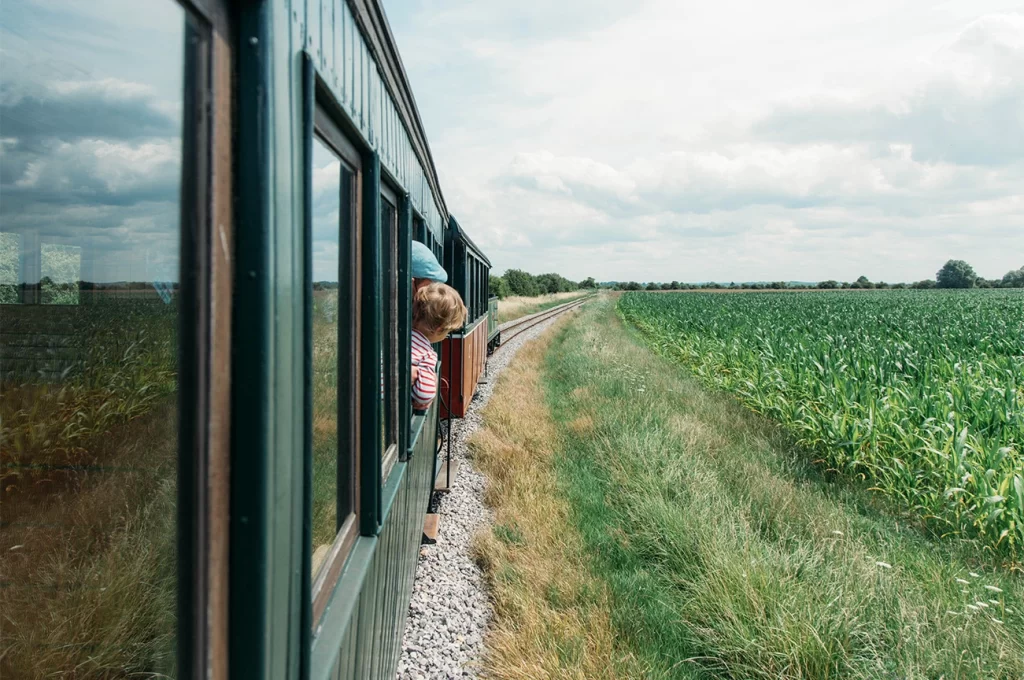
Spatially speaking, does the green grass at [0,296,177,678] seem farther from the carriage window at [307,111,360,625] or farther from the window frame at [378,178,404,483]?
the window frame at [378,178,404,483]

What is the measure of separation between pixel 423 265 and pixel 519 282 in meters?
78.6

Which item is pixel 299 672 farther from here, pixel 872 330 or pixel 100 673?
pixel 872 330

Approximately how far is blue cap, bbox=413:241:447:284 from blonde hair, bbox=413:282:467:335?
0.10m

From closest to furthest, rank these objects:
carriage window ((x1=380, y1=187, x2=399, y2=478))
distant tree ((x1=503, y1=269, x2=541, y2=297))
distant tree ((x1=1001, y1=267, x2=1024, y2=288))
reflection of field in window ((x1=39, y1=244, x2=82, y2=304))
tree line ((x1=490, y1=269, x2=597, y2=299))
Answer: reflection of field in window ((x1=39, y1=244, x2=82, y2=304)) < carriage window ((x1=380, y1=187, x2=399, y2=478)) < tree line ((x1=490, y1=269, x2=597, y2=299)) < distant tree ((x1=503, y1=269, x2=541, y2=297)) < distant tree ((x1=1001, y1=267, x2=1024, y2=288))

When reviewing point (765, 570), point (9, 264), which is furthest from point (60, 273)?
point (765, 570)

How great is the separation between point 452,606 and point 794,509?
278 centimetres

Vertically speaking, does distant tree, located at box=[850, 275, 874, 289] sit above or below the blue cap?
above

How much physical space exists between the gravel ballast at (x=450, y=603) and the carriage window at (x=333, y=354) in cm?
197

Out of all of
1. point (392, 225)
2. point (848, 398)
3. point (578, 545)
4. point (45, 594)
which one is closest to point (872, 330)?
point (848, 398)

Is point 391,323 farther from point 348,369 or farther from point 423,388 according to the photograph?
point 423,388

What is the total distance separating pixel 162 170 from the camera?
131cm

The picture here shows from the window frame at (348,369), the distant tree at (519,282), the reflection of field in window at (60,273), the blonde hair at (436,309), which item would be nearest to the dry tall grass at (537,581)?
the blonde hair at (436,309)

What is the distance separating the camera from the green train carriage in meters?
0.94

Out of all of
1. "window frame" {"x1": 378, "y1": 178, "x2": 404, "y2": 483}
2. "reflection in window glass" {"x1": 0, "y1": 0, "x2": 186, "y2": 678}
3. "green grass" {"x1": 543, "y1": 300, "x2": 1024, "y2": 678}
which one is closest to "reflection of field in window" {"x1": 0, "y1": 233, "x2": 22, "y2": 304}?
"reflection in window glass" {"x1": 0, "y1": 0, "x2": 186, "y2": 678}
